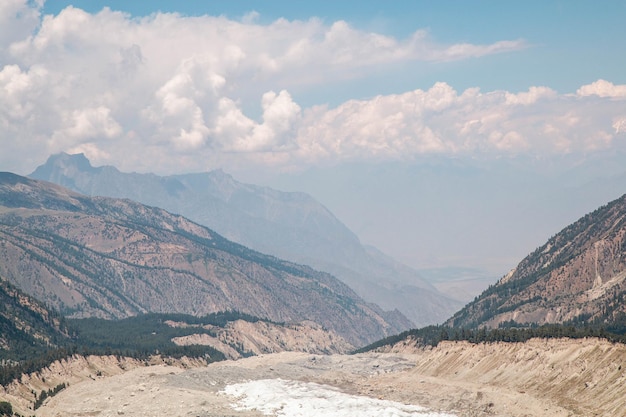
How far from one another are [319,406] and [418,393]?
2543 cm

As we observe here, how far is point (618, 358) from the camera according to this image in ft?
515

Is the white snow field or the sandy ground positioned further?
the white snow field

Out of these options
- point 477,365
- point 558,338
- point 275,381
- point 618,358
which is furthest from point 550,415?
point 275,381

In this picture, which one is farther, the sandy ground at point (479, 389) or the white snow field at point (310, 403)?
the white snow field at point (310, 403)

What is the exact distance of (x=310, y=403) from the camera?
16500 cm

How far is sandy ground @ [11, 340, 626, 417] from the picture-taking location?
151750 millimetres

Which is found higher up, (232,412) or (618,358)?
(618,358)

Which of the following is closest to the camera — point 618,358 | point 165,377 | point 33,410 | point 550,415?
point 550,415

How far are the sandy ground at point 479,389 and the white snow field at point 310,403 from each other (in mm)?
4245

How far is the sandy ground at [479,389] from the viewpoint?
498 feet

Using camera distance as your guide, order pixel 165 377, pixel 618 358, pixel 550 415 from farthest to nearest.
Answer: pixel 165 377 < pixel 618 358 < pixel 550 415

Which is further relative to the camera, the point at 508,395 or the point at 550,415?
the point at 508,395

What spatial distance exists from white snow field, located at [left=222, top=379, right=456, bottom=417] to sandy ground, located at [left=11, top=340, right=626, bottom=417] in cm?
424

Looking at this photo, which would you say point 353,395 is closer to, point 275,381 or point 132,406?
point 275,381
